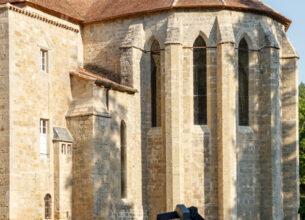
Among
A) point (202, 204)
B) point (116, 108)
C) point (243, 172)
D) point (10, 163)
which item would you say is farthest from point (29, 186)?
point (243, 172)

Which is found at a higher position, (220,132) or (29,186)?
(220,132)

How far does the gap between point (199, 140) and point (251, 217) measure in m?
4.37

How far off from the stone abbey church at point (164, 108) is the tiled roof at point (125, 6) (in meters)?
0.07

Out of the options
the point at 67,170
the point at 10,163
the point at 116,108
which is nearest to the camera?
the point at 10,163

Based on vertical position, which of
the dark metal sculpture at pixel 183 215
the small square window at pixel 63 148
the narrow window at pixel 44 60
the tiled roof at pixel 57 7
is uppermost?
the tiled roof at pixel 57 7

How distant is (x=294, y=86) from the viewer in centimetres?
3231

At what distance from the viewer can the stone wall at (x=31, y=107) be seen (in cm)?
2239

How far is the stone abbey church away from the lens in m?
24.8

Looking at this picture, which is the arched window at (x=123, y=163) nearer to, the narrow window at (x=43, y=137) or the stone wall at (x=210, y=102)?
the stone wall at (x=210, y=102)

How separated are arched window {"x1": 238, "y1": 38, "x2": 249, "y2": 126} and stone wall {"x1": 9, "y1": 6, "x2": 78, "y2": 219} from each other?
893 cm

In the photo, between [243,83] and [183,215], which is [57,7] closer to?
[243,83]

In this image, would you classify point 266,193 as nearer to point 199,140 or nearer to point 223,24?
Result: point 199,140

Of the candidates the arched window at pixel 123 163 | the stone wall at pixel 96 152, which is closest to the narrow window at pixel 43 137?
the stone wall at pixel 96 152

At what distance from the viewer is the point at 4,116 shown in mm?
22375
